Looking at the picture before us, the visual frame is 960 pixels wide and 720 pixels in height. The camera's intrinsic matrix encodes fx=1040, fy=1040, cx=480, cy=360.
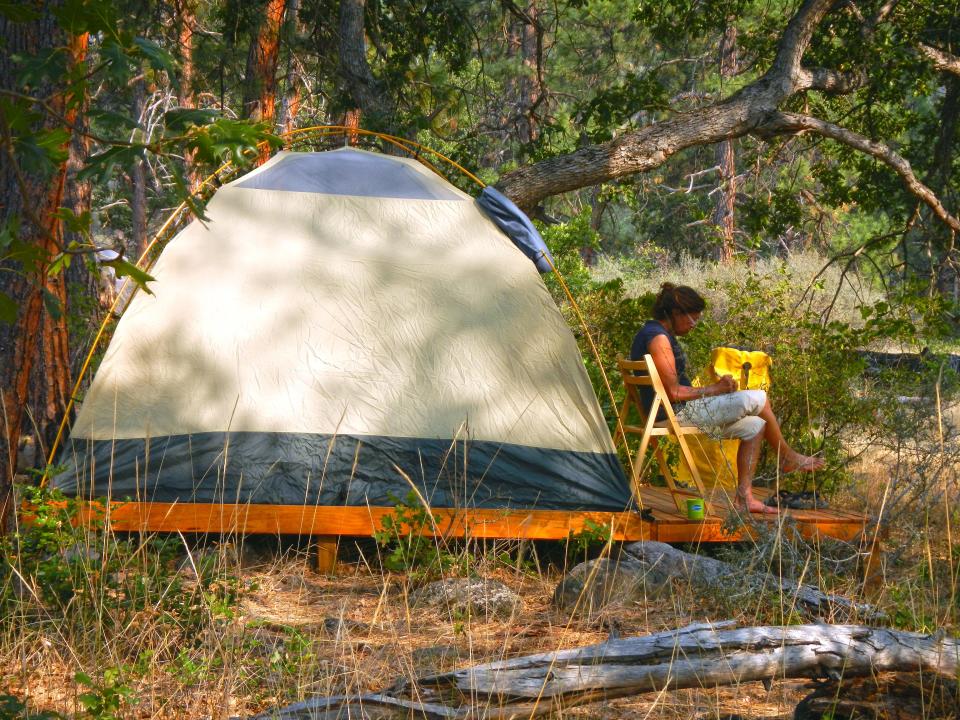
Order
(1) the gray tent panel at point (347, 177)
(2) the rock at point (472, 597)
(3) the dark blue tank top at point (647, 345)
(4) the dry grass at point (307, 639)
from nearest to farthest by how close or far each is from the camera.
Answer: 1. (4) the dry grass at point (307, 639)
2. (2) the rock at point (472, 597)
3. (3) the dark blue tank top at point (647, 345)
4. (1) the gray tent panel at point (347, 177)

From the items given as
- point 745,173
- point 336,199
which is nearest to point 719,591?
point 336,199

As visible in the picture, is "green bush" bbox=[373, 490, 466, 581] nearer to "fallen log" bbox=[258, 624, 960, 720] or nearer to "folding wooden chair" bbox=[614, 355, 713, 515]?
"folding wooden chair" bbox=[614, 355, 713, 515]

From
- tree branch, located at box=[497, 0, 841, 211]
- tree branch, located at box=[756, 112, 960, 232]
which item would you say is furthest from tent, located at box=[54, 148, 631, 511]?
tree branch, located at box=[756, 112, 960, 232]

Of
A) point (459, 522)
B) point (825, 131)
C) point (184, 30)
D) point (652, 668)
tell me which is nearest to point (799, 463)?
point (459, 522)

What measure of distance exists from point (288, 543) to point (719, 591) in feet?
6.96

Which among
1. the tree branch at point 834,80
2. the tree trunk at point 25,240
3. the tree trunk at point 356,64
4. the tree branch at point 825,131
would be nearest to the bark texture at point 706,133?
the tree branch at point 825,131

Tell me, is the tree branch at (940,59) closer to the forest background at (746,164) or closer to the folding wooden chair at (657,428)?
the forest background at (746,164)

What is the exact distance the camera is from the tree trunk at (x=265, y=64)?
8.73 meters

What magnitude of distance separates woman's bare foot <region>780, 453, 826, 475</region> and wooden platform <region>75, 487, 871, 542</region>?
0.77 ft

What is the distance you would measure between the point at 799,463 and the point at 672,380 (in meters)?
0.73

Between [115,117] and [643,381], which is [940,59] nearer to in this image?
[643,381]

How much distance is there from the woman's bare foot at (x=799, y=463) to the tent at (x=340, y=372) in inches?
33.7

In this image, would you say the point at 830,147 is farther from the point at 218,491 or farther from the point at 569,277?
the point at 218,491

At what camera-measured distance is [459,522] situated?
456 centimetres
